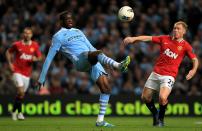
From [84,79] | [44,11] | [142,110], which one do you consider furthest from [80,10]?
[142,110]

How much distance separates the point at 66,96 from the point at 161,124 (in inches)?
277

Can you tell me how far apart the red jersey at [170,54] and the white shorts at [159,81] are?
95 mm

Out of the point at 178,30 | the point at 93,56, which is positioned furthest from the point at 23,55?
the point at 178,30

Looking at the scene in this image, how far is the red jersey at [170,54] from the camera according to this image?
1466cm

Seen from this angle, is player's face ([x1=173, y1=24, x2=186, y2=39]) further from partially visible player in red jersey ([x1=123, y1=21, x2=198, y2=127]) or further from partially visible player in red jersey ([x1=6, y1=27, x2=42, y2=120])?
partially visible player in red jersey ([x1=6, y1=27, x2=42, y2=120])

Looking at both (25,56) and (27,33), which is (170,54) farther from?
(25,56)

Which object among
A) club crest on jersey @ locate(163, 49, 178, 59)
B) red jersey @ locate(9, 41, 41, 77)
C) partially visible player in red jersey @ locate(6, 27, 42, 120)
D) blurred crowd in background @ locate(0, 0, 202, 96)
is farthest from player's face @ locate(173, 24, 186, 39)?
blurred crowd in background @ locate(0, 0, 202, 96)

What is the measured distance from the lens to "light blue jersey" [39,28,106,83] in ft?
46.8

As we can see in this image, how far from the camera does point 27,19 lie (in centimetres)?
2428

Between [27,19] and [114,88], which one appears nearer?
[114,88]

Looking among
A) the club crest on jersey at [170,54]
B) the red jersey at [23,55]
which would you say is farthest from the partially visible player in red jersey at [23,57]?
the club crest on jersey at [170,54]

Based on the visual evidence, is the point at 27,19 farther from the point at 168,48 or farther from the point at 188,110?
the point at 168,48

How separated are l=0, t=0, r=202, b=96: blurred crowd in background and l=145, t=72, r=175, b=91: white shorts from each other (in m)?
6.87

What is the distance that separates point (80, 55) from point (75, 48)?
0.24 meters
